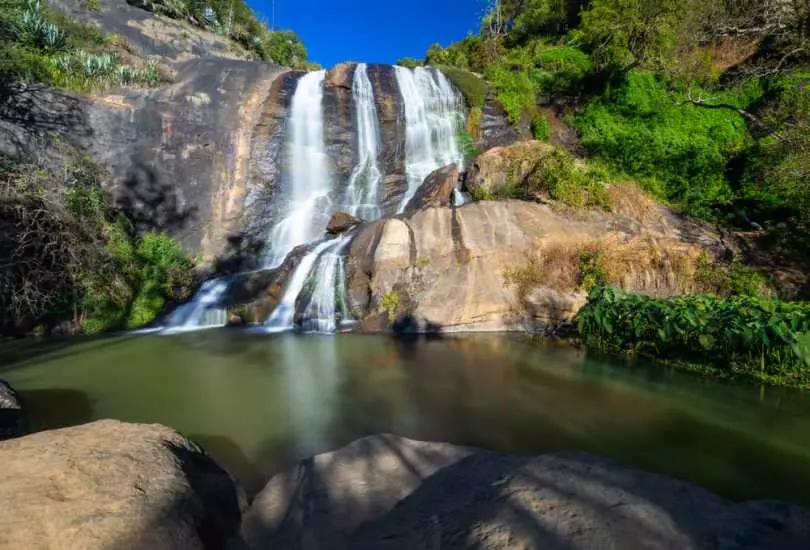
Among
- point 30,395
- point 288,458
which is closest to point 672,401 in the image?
point 288,458

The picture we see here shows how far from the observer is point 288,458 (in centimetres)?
417

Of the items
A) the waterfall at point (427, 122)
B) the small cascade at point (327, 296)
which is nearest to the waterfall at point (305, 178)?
the waterfall at point (427, 122)

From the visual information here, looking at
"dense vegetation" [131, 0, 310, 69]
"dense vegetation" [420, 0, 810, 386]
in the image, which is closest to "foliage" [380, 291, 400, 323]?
"dense vegetation" [420, 0, 810, 386]

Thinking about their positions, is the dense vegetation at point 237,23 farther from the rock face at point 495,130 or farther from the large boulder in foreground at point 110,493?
the large boulder in foreground at point 110,493

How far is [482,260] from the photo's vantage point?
10.6 m

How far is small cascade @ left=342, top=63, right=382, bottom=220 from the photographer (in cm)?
1575

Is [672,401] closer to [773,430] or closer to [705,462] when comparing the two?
[773,430]

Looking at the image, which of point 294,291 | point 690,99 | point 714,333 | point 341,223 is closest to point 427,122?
point 341,223

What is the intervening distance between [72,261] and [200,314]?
295 cm

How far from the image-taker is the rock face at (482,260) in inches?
400

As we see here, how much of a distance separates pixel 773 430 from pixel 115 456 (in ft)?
20.5

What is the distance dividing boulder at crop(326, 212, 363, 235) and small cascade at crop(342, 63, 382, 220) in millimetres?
1522

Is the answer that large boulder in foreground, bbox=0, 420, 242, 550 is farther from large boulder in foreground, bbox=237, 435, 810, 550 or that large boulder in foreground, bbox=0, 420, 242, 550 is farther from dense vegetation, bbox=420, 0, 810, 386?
dense vegetation, bbox=420, 0, 810, 386

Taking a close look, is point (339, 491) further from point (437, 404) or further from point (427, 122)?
point (427, 122)
